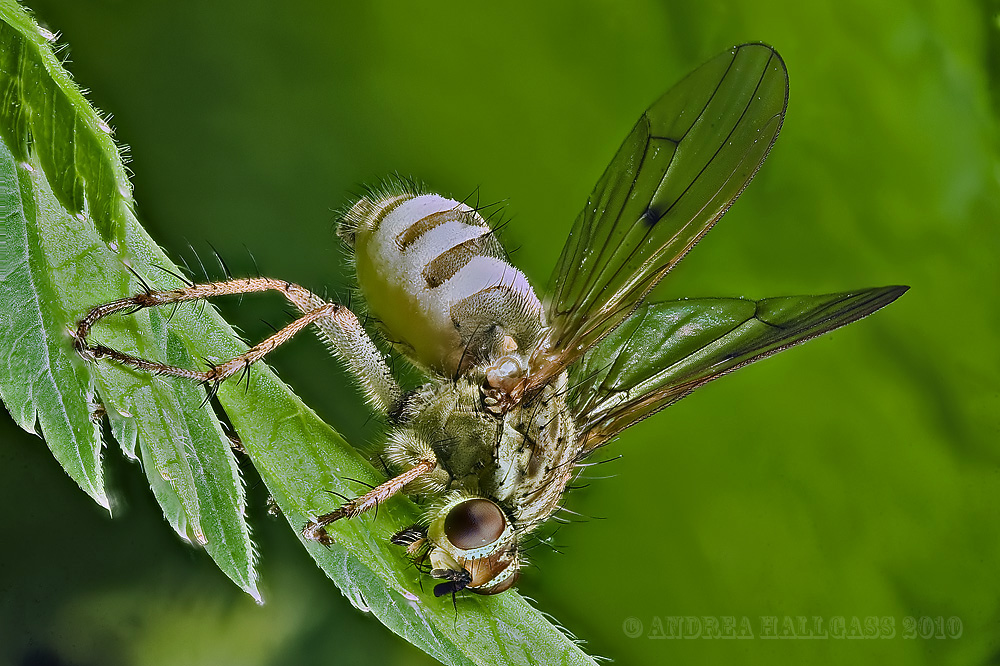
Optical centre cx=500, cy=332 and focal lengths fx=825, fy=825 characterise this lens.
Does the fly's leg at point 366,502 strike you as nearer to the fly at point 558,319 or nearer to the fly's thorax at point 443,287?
the fly at point 558,319

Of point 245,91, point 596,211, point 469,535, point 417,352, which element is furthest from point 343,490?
point 245,91

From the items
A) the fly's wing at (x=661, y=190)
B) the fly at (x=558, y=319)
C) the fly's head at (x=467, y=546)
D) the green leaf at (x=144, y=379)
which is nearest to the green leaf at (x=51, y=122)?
the green leaf at (x=144, y=379)

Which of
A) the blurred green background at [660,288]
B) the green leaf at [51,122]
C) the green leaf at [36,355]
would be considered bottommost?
the blurred green background at [660,288]

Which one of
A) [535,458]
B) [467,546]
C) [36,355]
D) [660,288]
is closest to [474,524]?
[467,546]

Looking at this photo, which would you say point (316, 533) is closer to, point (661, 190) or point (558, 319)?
point (558, 319)

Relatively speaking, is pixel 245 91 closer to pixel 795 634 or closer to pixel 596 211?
pixel 596 211

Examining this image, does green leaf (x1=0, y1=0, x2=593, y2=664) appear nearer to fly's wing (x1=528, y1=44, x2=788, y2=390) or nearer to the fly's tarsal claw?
the fly's tarsal claw
